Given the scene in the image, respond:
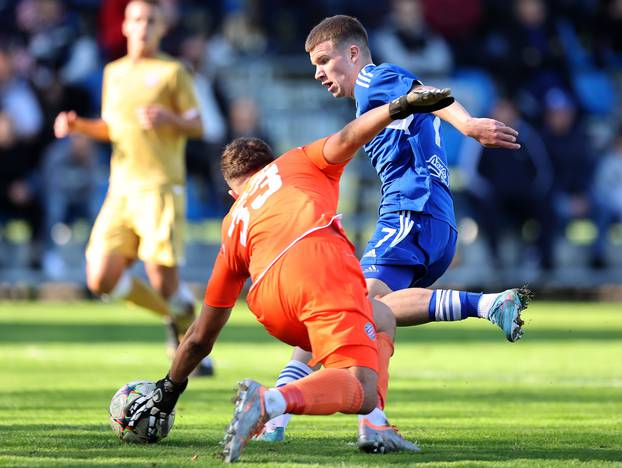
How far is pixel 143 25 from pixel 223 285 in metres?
5.27

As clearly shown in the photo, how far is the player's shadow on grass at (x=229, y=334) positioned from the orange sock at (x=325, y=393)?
8.32 meters

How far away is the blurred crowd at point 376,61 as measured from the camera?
20.2 m

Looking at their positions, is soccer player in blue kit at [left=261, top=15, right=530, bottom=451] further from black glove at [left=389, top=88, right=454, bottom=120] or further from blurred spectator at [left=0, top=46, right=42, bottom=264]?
blurred spectator at [left=0, top=46, right=42, bottom=264]

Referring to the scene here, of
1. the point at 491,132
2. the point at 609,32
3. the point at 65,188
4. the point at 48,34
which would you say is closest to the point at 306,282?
the point at 491,132

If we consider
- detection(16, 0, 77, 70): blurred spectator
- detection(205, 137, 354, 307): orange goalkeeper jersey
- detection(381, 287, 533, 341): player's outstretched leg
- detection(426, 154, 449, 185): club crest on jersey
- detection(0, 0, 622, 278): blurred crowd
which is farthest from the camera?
detection(16, 0, 77, 70): blurred spectator

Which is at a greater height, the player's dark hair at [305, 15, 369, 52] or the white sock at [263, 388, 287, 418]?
the player's dark hair at [305, 15, 369, 52]

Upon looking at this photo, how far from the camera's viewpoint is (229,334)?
48.8 ft

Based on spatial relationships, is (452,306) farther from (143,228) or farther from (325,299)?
(143,228)

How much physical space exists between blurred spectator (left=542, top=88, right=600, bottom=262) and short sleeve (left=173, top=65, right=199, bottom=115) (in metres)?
11.1

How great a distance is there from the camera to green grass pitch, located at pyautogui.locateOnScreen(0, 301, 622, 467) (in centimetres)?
614

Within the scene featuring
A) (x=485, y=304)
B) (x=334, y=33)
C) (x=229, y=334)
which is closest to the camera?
(x=485, y=304)

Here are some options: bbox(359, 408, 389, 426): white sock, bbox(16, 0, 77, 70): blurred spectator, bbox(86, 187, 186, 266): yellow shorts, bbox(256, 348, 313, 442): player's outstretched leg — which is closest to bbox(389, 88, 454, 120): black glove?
bbox(359, 408, 389, 426): white sock

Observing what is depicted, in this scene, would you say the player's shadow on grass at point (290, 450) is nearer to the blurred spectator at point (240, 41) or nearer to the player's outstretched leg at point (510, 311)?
the player's outstretched leg at point (510, 311)

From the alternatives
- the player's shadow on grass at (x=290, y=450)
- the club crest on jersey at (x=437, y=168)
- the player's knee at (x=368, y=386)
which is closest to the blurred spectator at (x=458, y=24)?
the club crest on jersey at (x=437, y=168)
